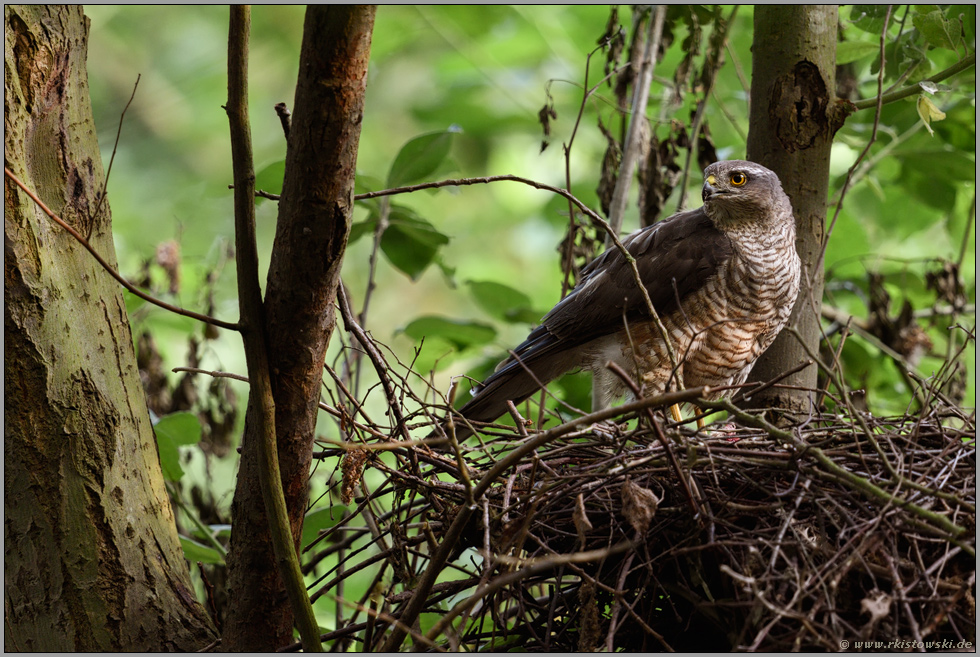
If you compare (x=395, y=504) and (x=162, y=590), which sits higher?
(x=395, y=504)

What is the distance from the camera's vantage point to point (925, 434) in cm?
215

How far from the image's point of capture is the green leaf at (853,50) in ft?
11.1

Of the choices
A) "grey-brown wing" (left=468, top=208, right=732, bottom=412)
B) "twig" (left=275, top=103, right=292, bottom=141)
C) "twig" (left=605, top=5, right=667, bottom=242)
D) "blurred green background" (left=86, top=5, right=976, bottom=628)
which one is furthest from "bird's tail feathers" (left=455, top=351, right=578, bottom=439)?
"twig" (left=275, top=103, right=292, bottom=141)

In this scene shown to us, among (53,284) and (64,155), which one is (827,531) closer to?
(53,284)

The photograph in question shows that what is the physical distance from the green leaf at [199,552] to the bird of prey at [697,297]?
0.97m

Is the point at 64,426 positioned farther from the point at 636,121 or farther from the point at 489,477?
the point at 636,121

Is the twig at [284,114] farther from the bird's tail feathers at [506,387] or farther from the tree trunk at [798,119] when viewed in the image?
the tree trunk at [798,119]

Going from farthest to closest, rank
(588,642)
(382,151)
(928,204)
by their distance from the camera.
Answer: (382,151) < (928,204) < (588,642)

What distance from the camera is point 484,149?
25.2 ft

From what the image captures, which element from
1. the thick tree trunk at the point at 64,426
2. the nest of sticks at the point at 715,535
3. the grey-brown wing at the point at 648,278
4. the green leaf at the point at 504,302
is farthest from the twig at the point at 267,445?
the green leaf at the point at 504,302

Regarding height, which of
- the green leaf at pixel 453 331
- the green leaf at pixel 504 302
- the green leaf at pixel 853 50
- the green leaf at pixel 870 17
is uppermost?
the green leaf at pixel 870 17

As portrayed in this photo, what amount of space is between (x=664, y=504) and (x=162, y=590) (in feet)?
4.34

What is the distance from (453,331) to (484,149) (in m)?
4.28

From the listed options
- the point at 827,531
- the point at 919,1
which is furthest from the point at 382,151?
the point at 827,531
